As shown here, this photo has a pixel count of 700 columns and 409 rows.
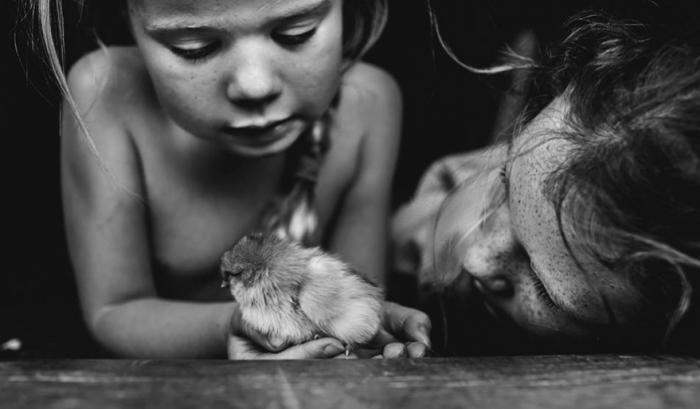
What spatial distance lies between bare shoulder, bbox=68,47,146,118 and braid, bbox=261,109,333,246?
42 cm

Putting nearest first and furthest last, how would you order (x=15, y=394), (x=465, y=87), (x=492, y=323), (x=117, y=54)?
(x=15, y=394) < (x=492, y=323) < (x=117, y=54) < (x=465, y=87)

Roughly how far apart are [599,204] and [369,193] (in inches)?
39.6

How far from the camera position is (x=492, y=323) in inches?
68.4

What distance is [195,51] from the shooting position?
1410 millimetres

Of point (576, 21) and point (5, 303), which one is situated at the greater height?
point (576, 21)

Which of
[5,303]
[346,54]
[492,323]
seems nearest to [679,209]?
[492,323]

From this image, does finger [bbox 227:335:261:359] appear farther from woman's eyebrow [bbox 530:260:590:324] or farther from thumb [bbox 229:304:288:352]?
woman's eyebrow [bbox 530:260:590:324]

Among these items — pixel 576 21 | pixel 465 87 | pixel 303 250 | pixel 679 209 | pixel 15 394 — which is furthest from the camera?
pixel 465 87

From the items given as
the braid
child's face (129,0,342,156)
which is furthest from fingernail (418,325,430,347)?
the braid

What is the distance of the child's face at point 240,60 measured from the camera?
4.49 ft

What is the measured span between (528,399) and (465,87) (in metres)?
1.82

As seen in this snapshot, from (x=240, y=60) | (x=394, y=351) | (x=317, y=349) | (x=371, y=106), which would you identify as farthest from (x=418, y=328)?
(x=371, y=106)

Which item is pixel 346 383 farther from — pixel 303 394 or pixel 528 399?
pixel 528 399

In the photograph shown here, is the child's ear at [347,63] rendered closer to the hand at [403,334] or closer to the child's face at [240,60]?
the child's face at [240,60]
